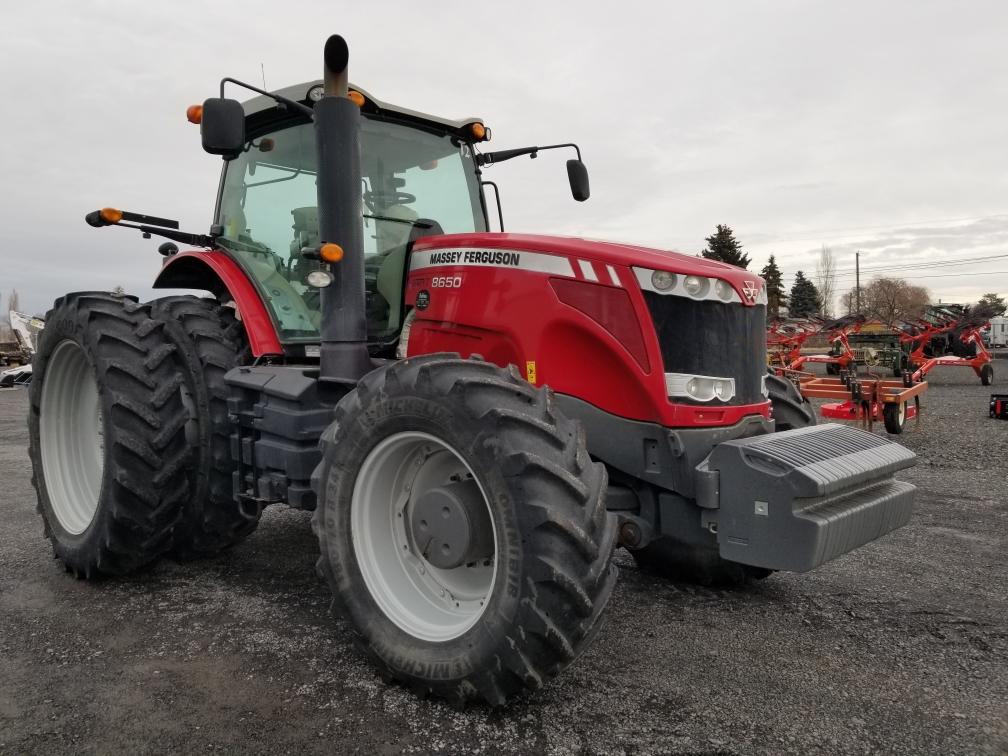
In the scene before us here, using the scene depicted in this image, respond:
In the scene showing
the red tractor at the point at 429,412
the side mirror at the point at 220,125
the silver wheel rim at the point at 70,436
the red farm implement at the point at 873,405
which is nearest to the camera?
the red tractor at the point at 429,412

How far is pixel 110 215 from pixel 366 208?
1.35 metres

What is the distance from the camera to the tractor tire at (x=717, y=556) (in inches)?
143

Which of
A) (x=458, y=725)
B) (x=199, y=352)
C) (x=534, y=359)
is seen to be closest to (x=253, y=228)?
(x=199, y=352)

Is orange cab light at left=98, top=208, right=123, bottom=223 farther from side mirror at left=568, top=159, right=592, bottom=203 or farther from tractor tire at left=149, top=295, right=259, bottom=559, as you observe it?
side mirror at left=568, top=159, right=592, bottom=203

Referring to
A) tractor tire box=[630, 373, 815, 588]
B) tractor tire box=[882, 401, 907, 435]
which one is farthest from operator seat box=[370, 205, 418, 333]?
tractor tire box=[882, 401, 907, 435]

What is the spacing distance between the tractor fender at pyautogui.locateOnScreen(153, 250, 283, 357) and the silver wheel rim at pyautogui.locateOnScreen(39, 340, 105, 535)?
71 cm

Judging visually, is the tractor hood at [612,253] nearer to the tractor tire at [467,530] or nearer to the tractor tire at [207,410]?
the tractor tire at [467,530]

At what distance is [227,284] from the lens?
387 cm

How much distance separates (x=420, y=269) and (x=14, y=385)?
64.2 feet

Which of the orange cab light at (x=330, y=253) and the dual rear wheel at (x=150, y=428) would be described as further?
the dual rear wheel at (x=150, y=428)

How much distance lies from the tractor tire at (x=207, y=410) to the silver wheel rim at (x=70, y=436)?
681 mm

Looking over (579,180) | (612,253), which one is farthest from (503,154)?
(612,253)

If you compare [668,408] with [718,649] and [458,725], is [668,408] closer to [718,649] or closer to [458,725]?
[718,649]

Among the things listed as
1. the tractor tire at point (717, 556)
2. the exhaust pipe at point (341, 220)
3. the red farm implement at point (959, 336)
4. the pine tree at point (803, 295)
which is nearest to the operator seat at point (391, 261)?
the exhaust pipe at point (341, 220)
